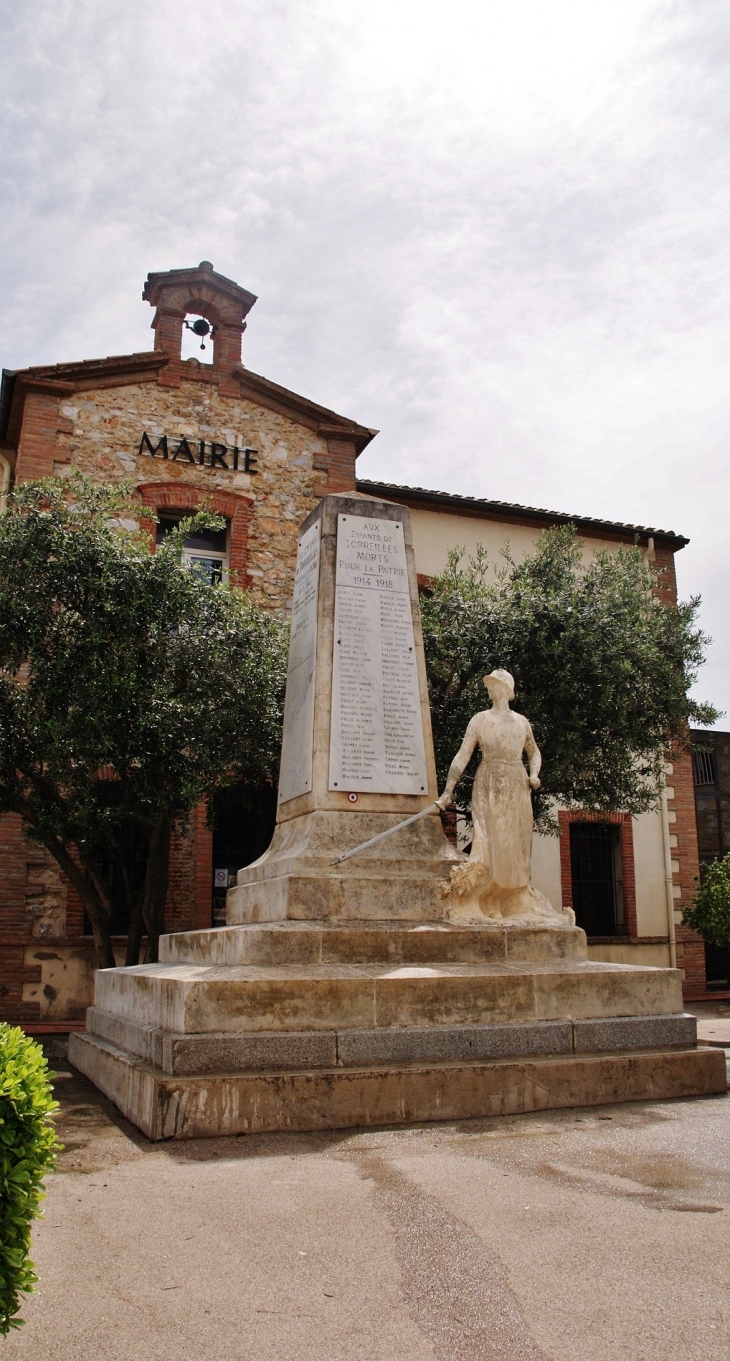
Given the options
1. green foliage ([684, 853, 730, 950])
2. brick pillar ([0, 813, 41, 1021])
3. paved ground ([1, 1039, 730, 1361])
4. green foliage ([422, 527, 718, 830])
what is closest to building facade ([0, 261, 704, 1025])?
brick pillar ([0, 813, 41, 1021])

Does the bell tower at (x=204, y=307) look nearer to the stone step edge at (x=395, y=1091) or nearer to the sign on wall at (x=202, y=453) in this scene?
the sign on wall at (x=202, y=453)

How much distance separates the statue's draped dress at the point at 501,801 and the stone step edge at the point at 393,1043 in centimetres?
121

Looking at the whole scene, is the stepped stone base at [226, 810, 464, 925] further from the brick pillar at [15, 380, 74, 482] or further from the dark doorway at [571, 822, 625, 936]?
the dark doorway at [571, 822, 625, 936]

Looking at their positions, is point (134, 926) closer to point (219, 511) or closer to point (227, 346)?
point (219, 511)

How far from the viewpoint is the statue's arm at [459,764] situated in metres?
7.34

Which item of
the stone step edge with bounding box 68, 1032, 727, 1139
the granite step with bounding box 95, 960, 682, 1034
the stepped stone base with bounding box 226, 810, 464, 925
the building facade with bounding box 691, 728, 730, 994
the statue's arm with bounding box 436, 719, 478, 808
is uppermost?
the building facade with bounding box 691, 728, 730, 994

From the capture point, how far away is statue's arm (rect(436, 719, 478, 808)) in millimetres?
7336

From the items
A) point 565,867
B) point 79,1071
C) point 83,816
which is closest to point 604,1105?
point 79,1071

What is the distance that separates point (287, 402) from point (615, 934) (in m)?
10.7

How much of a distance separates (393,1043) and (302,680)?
320cm

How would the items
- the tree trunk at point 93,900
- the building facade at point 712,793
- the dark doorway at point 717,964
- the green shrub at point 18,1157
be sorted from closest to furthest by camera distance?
the green shrub at point 18,1157 < the tree trunk at point 93,900 < the dark doorway at point 717,964 < the building facade at point 712,793

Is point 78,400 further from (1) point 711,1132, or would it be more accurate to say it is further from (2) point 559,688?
(1) point 711,1132

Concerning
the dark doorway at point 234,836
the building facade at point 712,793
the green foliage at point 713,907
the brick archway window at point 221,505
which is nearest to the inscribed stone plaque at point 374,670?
the dark doorway at point 234,836

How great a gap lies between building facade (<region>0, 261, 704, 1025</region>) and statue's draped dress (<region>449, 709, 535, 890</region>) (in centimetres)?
780
